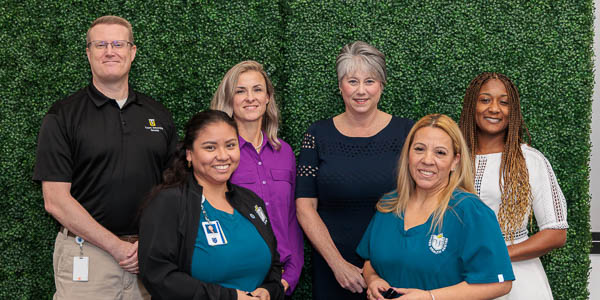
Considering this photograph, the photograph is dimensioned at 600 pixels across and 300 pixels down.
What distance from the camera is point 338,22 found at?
3486mm

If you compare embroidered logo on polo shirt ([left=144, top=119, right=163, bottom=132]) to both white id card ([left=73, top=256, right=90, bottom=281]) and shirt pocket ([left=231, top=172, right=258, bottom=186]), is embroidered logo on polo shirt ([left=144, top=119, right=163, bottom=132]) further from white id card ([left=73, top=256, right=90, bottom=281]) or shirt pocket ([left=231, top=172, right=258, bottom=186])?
white id card ([left=73, top=256, right=90, bottom=281])

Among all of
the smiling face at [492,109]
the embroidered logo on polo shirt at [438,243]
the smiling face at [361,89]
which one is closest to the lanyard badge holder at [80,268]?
the smiling face at [361,89]

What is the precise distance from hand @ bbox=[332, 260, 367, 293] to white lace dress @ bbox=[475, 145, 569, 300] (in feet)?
2.43

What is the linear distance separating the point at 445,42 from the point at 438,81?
0.28 metres

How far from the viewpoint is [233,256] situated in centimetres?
196

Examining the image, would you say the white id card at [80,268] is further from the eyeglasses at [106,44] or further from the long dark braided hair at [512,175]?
the long dark braided hair at [512,175]

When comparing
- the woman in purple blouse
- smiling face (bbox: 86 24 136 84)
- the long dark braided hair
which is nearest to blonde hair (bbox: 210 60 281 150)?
the woman in purple blouse

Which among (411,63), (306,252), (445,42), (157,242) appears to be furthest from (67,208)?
(445,42)

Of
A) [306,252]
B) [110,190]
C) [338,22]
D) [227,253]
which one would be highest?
[338,22]

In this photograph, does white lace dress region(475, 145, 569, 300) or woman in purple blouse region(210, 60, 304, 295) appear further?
woman in purple blouse region(210, 60, 304, 295)

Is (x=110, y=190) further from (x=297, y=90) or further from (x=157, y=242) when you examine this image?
(x=297, y=90)

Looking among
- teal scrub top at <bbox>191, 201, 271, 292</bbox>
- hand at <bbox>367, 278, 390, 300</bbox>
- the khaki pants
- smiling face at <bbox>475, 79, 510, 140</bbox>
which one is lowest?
the khaki pants

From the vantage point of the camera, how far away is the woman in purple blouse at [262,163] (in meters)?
2.65

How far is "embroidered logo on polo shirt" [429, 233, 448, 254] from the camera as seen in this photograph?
1.83 m
